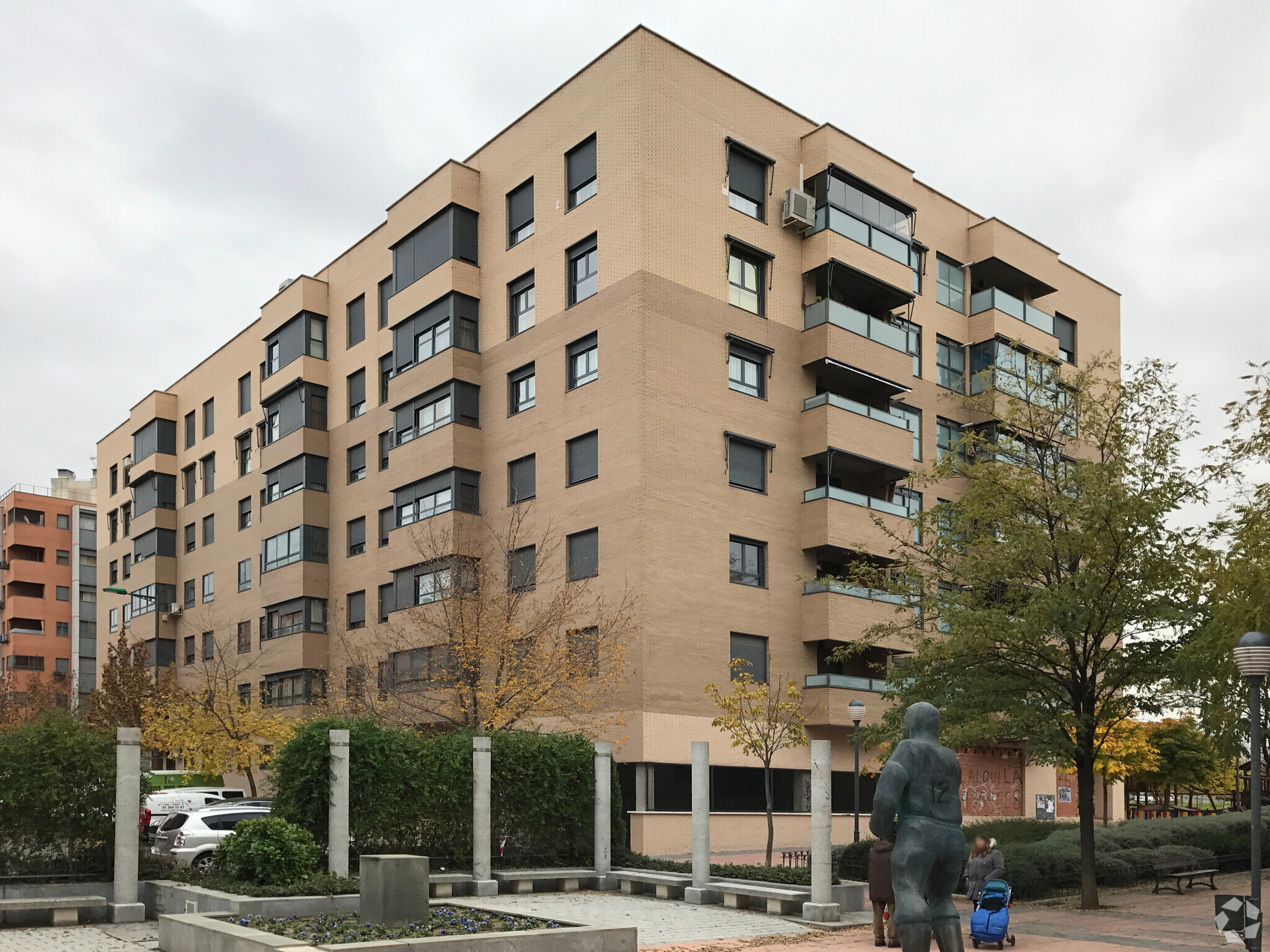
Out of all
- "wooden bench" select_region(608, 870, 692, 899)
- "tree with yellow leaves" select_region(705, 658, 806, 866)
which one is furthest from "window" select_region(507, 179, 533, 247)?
"wooden bench" select_region(608, 870, 692, 899)

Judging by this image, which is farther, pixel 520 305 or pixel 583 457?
pixel 520 305

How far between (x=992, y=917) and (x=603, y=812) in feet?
32.6

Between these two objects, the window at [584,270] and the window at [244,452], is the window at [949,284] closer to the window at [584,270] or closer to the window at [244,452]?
the window at [584,270]

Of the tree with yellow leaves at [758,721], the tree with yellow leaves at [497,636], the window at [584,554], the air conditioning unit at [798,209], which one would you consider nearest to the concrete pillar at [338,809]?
the tree with yellow leaves at [497,636]

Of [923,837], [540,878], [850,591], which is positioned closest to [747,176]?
[850,591]

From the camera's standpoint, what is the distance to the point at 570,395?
3734 centimetres

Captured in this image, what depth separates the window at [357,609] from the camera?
47.4m

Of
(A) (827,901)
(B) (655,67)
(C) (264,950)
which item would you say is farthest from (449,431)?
(C) (264,950)

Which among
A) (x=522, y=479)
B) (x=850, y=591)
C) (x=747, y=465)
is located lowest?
(x=850, y=591)

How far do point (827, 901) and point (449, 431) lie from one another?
959 inches

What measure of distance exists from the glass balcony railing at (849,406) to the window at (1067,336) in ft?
42.0

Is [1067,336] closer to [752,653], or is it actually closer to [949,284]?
[949,284]

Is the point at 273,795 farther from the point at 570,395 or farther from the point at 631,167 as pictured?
the point at 631,167

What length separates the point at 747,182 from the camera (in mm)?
38656
